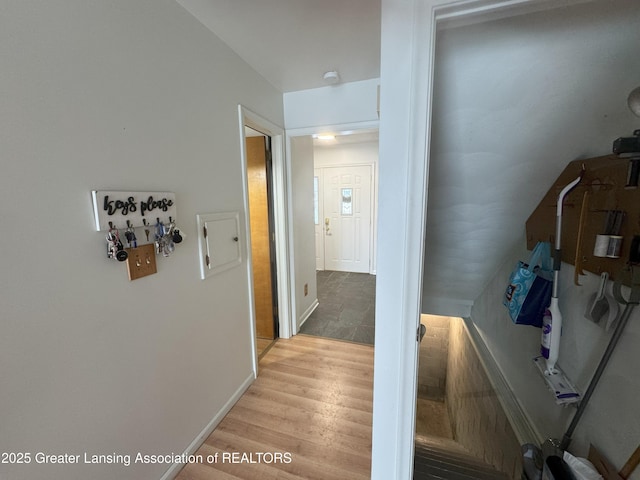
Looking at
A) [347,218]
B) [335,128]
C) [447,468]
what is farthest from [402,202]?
[347,218]

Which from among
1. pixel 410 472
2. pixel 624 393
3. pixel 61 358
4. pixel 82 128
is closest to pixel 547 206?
pixel 624 393

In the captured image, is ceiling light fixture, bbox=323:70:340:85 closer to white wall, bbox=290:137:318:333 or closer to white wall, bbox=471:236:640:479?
white wall, bbox=290:137:318:333

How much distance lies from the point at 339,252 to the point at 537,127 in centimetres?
392

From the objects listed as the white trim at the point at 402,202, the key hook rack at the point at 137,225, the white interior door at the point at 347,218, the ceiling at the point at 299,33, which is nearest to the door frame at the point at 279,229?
the ceiling at the point at 299,33

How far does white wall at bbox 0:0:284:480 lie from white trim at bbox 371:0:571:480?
104 cm

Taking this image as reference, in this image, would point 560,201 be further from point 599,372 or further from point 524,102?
point 599,372

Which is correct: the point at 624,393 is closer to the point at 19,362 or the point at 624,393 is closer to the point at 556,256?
the point at 556,256

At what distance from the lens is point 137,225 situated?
1.05 m

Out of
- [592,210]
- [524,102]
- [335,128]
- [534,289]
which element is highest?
[335,128]

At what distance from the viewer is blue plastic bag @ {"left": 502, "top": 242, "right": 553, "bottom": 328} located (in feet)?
4.20

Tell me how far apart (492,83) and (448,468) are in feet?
6.31

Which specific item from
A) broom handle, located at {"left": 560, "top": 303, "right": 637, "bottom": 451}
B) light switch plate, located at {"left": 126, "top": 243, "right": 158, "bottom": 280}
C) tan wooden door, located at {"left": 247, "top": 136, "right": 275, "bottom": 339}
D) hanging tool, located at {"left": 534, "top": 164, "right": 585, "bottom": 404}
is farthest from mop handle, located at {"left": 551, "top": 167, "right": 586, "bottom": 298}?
tan wooden door, located at {"left": 247, "top": 136, "right": 275, "bottom": 339}

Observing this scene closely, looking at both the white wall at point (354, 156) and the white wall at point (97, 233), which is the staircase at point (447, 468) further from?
the white wall at point (354, 156)

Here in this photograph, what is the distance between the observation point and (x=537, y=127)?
106cm
